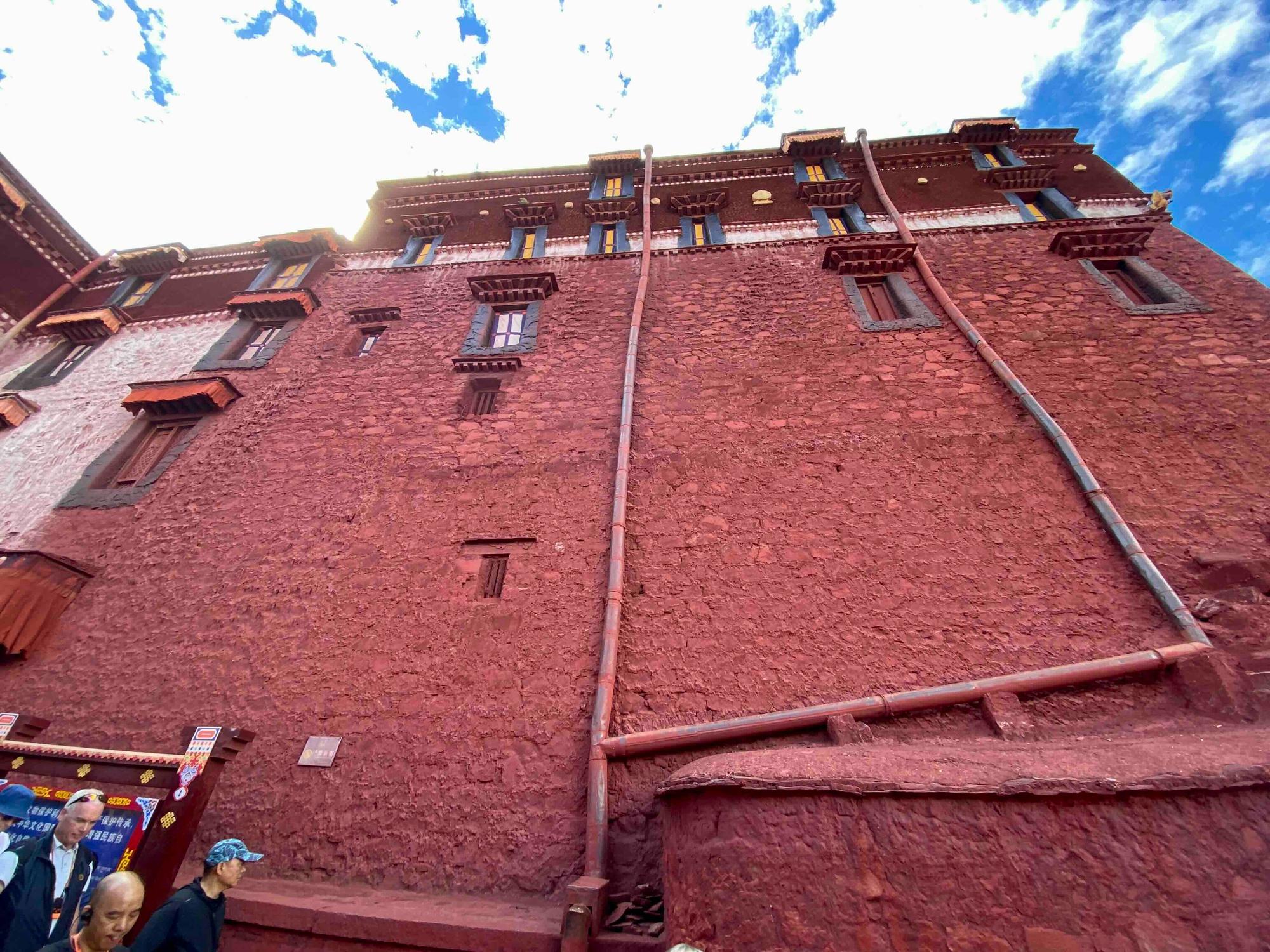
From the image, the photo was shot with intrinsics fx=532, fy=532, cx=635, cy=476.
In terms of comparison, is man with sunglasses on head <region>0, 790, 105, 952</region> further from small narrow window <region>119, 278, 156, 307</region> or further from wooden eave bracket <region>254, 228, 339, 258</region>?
small narrow window <region>119, 278, 156, 307</region>

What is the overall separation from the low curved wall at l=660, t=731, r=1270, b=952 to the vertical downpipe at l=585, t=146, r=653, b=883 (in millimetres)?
977

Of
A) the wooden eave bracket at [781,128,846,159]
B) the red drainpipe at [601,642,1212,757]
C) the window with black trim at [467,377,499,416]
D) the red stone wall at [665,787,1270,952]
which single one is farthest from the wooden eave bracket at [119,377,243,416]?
the wooden eave bracket at [781,128,846,159]

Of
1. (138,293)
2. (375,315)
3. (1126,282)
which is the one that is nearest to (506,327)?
(375,315)

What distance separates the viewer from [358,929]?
11.3 ft

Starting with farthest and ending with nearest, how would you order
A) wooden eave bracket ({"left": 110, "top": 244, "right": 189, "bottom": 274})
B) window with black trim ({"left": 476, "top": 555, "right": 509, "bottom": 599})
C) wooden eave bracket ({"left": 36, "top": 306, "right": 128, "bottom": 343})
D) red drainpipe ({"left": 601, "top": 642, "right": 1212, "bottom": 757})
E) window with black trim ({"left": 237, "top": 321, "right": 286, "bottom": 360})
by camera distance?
1. wooden eave bracket ({"left": 110, "top": 244, "right": 189, "bottom": 274})
2. wooden eave bracket ({"left": 36, "top": 306, "right": 128, "bottom": 343})
3. window with black trim ({"left": 237, "top": 321, "right": 286, "bottom": 360})
4. window with black trim ({"left": 476, "top": 555, "right": 509, "bottom": 599})
5. red drainpipe ({"left": 601, "top": 642, "right": 1212, "bottom": 757})

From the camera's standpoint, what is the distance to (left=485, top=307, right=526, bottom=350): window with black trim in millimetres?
8797

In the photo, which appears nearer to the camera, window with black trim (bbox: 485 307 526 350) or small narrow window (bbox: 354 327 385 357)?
window with black trim (bbox: 485 307 526 350)

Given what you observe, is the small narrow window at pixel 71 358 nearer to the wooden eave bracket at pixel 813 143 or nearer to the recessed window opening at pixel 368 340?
the recessed window opening at pixel 368 340

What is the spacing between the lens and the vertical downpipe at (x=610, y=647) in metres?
3.86

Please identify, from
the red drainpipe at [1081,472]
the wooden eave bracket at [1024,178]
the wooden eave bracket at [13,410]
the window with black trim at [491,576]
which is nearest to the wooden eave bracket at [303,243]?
the wooden eave bracket at [13,410]

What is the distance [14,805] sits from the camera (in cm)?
353

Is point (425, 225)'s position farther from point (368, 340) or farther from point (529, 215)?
point (368, 340)

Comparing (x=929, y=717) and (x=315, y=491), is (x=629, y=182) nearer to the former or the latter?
(x=315, y=491)

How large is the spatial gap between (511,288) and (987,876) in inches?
368
